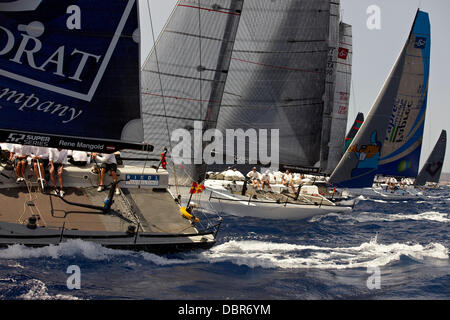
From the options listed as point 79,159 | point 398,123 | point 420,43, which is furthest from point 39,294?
point 420,43

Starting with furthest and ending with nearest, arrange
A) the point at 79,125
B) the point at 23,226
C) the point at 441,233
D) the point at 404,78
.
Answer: the point at 404,78, the point at 441,233, the point at 79,125, the point at 23,226

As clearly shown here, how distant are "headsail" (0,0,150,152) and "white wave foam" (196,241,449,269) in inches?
136

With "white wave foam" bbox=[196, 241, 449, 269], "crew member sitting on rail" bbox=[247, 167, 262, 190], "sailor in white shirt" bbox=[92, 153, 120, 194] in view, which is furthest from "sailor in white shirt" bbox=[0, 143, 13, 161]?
"crew member sitting on rail" bbox=[247, 167, 262, 190]

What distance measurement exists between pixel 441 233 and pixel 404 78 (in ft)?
49.2

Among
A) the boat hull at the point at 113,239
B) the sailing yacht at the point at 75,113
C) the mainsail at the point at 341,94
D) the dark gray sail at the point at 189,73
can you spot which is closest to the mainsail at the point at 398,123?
the mainsail at the point at 341,94

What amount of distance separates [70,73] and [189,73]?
9.98 meters

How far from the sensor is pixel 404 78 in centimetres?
3086

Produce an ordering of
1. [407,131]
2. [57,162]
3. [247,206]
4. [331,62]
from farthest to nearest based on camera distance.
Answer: [407,131] → [331,62] → [247,206] → [57,162]

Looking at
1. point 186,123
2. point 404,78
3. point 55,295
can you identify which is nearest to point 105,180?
point 55,295

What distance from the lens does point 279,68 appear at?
80.3 ft

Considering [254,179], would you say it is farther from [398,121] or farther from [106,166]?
[398,121]

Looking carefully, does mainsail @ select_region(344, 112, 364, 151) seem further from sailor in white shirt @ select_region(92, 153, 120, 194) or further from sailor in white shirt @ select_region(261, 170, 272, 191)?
sailor in white shirt @ select_region(92, 153, 120, 194)

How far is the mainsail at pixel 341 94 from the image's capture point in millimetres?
39094

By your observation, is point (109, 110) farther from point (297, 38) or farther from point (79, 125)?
point (297, 38)
